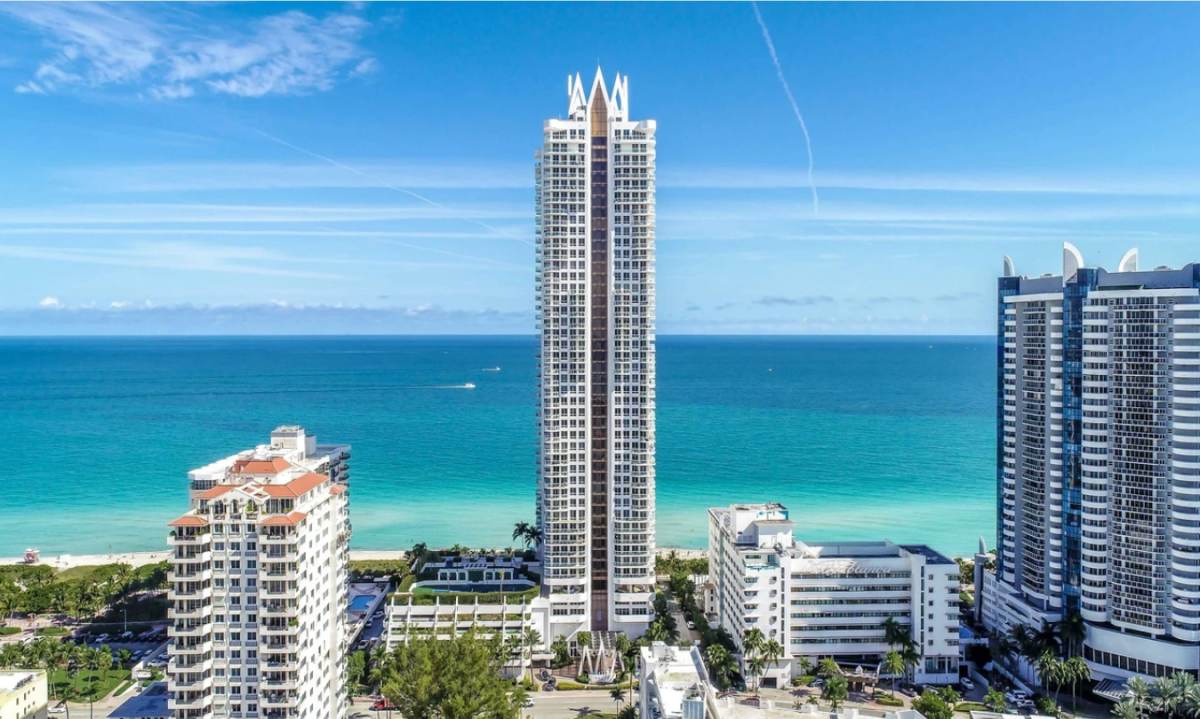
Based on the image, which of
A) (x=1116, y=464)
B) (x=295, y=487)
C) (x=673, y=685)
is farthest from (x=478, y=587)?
(x=1116, y=464)

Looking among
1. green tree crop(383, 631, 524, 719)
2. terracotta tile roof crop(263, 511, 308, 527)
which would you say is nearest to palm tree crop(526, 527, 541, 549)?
green tree crop(383, 631, 524, 719)

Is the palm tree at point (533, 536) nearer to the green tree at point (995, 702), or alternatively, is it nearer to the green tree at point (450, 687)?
the green tree at point (450, 687)

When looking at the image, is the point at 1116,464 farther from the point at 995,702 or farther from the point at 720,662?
the point at 720,662

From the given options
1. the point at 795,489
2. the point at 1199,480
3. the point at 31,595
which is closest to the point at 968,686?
the point at 1199,480

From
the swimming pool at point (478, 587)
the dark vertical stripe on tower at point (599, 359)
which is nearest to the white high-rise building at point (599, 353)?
the dark vertical stripe on tower at point (599, 359)

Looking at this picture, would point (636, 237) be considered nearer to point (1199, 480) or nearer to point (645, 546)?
point (645, 546)

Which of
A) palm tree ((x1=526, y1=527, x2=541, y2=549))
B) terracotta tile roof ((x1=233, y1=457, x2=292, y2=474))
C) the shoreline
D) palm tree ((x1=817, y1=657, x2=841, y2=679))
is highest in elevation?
terracotta tile roof ((x1=233, y1=457, x2=292, y2=474))

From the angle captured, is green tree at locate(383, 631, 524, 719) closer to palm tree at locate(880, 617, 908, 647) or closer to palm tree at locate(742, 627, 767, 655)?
palm tree at locate(742, 627, 767, 655)
